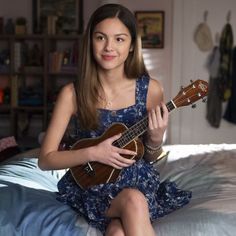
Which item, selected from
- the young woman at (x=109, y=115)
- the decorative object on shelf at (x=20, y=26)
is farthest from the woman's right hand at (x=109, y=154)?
the decorative object on shelf at (x=20, y=26)

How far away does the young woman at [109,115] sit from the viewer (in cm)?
145

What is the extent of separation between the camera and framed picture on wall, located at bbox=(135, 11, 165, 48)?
4258 millimetres

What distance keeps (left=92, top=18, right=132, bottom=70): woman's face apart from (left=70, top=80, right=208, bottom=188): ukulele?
0.70ft

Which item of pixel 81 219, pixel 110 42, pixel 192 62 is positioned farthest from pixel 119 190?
pixel 192 62

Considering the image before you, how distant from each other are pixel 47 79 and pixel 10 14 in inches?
30.2

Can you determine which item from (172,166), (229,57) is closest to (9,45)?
(229,57)

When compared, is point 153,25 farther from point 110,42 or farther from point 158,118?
point 158,118

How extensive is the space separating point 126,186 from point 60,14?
3192mm

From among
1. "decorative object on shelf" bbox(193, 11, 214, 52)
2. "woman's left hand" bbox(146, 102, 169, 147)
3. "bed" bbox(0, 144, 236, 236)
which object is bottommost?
"bed" bbox(0, 144, 236, 236)

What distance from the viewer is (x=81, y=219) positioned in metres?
1.44

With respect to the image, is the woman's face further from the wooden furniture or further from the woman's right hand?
the wooden furniture

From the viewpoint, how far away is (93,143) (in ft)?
5.01

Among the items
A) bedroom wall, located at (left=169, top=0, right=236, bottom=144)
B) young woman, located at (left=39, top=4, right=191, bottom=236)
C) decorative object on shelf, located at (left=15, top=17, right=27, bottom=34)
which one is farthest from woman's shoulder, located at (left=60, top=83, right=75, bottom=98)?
decorative object on shelf, located at (left=15, top=17, right=27, bottom=34)

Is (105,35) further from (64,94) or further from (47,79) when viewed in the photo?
(47,79)
